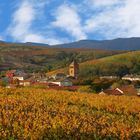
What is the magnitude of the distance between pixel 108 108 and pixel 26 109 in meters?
7.72

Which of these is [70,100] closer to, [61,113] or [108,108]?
[108,108]

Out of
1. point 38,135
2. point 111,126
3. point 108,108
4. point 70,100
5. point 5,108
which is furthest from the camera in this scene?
point 70,100

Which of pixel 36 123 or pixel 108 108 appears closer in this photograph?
pixel 36 123

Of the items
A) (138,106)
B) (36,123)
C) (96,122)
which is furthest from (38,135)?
(138,106)

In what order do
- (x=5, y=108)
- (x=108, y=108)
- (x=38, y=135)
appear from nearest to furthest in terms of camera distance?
(x=38, y=135)
(x=5, y=108)
(x=108, y=108)

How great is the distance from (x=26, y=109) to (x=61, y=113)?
1542 millimetres

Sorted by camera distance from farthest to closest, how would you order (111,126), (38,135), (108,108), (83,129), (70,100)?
(70,100), (108,108), (111,126), (83,129), (38,135)

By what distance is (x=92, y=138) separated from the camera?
1633 centimetres

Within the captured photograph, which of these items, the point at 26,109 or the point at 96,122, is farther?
the point at 26,109

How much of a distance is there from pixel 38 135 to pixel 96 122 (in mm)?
3982

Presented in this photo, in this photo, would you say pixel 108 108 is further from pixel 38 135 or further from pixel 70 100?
pixel 38 135

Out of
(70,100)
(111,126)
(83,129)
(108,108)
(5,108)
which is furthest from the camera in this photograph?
(70,100)

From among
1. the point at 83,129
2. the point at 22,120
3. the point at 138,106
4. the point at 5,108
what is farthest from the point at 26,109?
the point at 138,106

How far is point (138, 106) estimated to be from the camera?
2966cm
